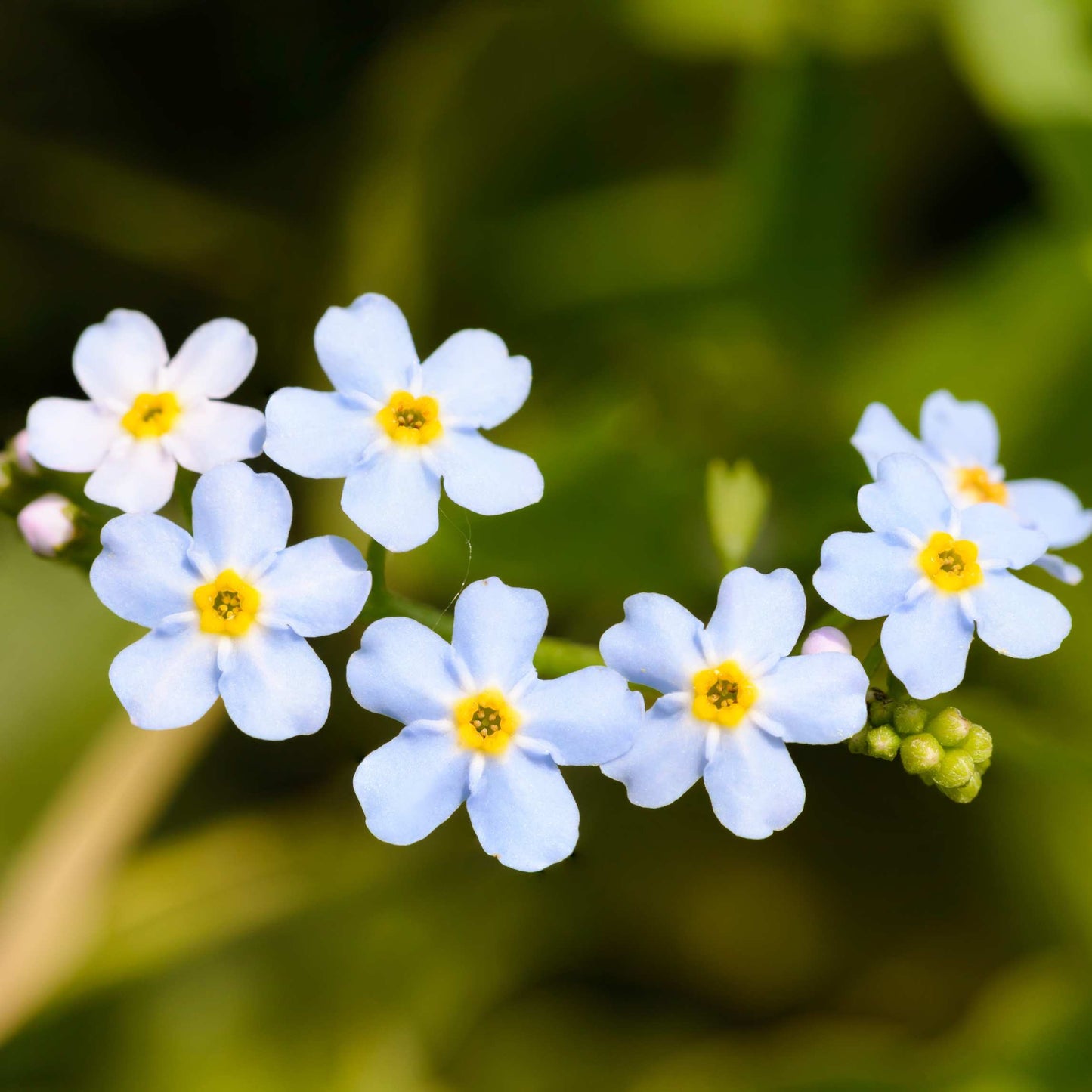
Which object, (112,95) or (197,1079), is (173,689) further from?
(112,95)

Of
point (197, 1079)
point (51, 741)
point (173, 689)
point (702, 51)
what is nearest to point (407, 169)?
point (702, 51)

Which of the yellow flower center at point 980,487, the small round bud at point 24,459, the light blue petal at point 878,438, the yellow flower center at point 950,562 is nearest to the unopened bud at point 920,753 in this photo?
the yellow flower center at point 950,562

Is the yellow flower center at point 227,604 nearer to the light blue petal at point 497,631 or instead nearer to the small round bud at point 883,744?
the light blue petal at point 497,631

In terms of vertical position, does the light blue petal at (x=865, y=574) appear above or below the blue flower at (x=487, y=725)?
above

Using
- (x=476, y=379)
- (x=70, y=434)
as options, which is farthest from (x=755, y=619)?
(x=70, y=434)

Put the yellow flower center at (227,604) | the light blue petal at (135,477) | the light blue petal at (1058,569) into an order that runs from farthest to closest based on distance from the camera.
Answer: the light blue petal at (1058,569) < the light blue petal at (135,477) < the yellow flower center at (227,604)

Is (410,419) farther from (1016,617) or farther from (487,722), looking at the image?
(1016,617)
